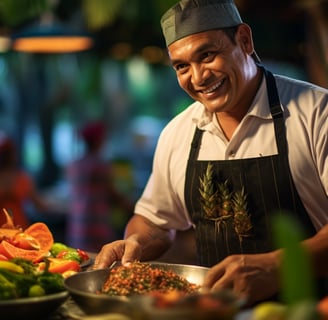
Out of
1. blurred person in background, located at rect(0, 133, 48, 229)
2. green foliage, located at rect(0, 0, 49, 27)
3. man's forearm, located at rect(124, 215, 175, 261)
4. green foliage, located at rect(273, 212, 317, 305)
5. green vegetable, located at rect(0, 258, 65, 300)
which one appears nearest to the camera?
green foliage, located at rect(273, 212, 317, 305)

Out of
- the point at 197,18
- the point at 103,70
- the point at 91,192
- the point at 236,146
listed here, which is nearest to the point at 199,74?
the point at 197,18

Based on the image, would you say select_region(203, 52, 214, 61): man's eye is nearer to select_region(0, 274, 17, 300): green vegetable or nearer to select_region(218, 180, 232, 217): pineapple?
select_region(218, 180, 232, 217): pineapple

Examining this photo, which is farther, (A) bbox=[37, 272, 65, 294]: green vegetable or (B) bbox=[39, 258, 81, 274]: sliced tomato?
(B) bbox=[39, 258, 81, 274]: sliced tomato

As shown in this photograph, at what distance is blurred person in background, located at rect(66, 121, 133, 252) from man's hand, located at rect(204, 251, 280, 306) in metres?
5.02

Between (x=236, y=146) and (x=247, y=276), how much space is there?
88 centimetres

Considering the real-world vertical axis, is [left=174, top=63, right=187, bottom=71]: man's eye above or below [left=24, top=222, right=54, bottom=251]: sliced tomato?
above

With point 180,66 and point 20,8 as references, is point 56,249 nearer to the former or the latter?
point 180,66

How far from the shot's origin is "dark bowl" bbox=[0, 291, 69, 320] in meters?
2.52

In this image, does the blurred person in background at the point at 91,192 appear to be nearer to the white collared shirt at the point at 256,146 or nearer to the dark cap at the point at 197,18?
the white collared shirt at the point at 256,146

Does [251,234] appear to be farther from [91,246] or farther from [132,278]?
[91,246]

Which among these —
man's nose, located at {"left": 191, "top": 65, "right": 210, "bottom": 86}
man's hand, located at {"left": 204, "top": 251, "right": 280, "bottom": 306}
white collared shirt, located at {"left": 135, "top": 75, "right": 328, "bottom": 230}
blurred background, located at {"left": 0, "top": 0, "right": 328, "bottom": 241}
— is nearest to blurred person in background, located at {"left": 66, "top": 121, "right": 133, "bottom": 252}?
blurred background, located at {"left": 0, "top": 0, "right": 328, "bottom": 241}

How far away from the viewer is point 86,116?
49.0 feet

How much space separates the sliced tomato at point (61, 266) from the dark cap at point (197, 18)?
38.1 inches

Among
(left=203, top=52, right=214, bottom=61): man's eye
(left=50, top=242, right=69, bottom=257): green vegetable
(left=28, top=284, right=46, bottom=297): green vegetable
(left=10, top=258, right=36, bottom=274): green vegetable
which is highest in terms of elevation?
(left=203, top=52, right=214, bottom=61): man's eye
